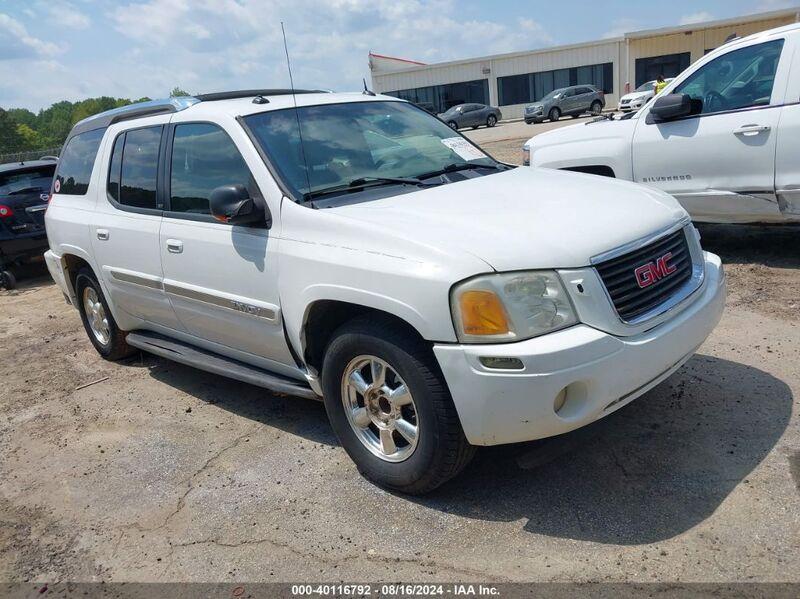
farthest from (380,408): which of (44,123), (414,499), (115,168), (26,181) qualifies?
(44,123)

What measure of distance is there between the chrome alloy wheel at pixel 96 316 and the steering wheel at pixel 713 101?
18.2ft

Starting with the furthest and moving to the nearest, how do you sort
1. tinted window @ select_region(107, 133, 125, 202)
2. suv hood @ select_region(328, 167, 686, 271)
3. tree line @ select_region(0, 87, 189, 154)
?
tree line @ select_region(0, 87, 189, 154) → tinted window @ select_region(107, 133, 125, 202) → suv hood @ select_region(328, 167, 686, 271)

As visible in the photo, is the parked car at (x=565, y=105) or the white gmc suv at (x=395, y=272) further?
the parked car at (x=565, y=105)

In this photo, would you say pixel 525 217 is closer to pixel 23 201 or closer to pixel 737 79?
pixel 737 79

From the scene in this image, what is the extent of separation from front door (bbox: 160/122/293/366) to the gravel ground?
0.66m

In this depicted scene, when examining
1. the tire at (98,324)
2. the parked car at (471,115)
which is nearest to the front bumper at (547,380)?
the tire at (98,324)

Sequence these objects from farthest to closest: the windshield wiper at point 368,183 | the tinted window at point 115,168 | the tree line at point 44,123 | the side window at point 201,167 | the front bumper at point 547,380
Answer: the tree line at point 44,123 → the tinted window at point 115,168 → the side window at point 201,167 → the windshield wiper at point 368,183 → the front bumper at point 547,380

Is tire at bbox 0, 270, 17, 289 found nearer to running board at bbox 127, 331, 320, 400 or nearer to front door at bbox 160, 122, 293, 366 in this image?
running board at bbox 127, 331, 320, 400

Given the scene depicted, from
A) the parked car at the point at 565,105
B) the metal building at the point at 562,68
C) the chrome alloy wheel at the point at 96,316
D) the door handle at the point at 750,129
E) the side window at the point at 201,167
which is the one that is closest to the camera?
the side window at the point at 201,167

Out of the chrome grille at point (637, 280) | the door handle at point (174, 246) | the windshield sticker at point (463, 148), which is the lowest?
the chrome grille at point (637, 280)

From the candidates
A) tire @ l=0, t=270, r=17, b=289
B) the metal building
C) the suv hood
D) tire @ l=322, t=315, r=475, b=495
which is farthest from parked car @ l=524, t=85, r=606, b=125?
tire @ l=322, t=315, r=475, b=495

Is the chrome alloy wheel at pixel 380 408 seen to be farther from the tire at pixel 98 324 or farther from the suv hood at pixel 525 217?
the tire at pixel 98 324

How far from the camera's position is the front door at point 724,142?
5938mm

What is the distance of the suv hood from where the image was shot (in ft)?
9.55
